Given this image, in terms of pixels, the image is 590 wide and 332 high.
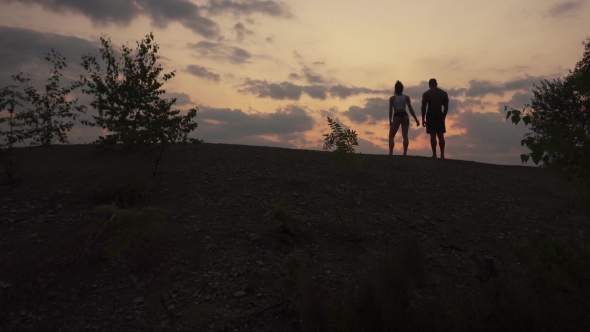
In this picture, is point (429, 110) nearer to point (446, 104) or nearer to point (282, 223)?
point (446, 104)

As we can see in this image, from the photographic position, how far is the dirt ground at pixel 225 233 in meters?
4.96

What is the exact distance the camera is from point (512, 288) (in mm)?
3621

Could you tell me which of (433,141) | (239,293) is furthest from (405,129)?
(239,293)

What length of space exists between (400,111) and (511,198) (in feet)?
12.9

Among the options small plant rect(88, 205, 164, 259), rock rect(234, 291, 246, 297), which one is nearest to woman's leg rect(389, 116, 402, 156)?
small plant rect(88, 205, 164, 259)

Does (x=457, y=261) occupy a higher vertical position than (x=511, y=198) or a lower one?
lower

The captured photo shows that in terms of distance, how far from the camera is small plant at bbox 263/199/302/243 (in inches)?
243

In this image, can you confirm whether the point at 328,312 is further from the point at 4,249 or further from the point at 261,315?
the point at 4,249

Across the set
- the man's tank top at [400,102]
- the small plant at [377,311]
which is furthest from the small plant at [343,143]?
the man's tank top at [400,102]

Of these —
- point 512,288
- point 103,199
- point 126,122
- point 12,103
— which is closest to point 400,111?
point 126,122

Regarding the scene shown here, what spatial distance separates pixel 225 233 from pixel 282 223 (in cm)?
87

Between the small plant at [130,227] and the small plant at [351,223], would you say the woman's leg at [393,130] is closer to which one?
the small plant at [351,223]

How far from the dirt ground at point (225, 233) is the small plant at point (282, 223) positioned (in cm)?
14

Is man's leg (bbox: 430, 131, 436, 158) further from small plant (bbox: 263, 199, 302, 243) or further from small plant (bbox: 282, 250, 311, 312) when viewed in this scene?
small plant (bbox: 282, 250, 311, 312)
